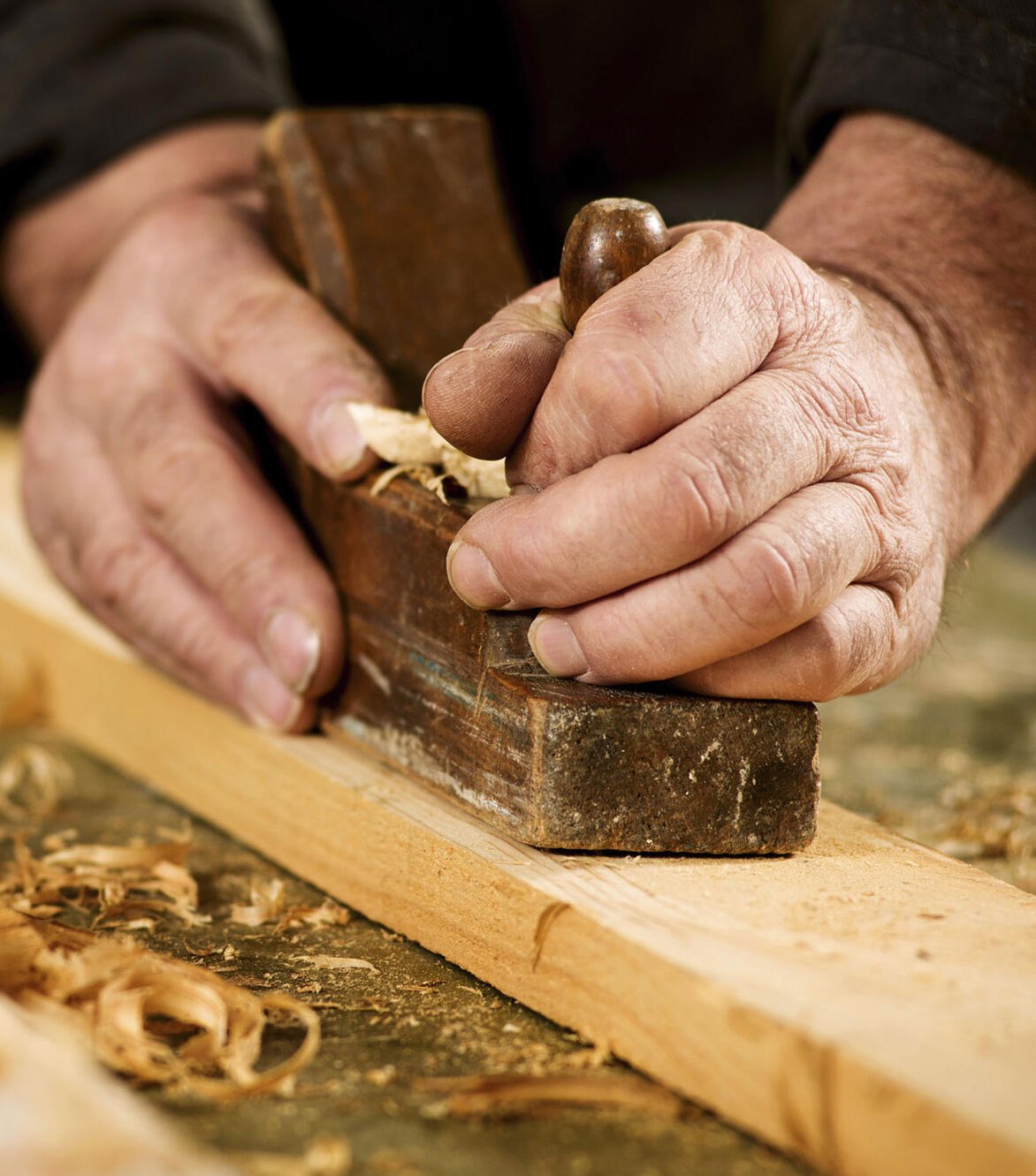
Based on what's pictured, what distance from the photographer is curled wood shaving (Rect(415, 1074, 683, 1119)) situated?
84cm

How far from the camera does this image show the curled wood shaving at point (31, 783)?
1448 mm

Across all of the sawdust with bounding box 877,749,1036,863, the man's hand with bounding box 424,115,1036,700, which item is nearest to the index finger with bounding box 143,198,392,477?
the man's hand with bounding box 424,115,1036,700

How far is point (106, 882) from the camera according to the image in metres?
1.21

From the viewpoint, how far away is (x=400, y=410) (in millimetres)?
1345

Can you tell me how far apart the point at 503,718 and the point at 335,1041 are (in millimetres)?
292

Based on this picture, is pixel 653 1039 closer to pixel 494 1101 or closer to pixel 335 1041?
pixel 494 1101

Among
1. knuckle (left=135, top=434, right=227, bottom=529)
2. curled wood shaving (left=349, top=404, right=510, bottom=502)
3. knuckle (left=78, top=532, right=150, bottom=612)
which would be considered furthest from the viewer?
knuckle (left=78, top=532, right=150, bottom=612)

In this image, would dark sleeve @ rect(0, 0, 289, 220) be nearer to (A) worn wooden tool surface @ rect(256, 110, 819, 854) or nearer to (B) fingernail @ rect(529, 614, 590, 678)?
(A) worn wooden tool surface @ rect(256, 110, 819, 854)

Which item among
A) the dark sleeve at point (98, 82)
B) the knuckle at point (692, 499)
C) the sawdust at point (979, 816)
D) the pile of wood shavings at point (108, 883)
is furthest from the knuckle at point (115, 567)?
the sawdust at point (979, 816)

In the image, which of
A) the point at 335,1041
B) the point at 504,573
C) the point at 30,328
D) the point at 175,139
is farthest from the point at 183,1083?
the point at 30,328

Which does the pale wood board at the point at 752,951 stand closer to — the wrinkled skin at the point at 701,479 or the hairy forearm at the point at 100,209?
the wrinkled skin at the point at 701,479

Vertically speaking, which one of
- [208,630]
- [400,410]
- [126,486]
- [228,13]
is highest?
[228,13]

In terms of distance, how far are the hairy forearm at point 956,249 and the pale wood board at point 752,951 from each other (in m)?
0.46

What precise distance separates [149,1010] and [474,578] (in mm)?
417
